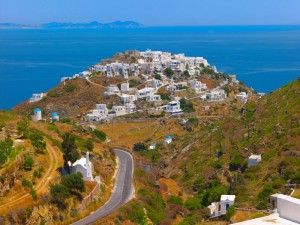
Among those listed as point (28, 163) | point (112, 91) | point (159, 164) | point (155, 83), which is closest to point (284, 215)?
point (28, 163)

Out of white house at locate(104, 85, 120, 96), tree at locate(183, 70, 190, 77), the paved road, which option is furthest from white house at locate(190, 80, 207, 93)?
the paved road

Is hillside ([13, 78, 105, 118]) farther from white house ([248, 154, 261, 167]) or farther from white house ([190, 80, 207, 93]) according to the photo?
white house ([248, 154, 261, 167])

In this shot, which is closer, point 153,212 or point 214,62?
point 153,212

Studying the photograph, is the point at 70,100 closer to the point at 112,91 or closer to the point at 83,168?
the point at 112,91

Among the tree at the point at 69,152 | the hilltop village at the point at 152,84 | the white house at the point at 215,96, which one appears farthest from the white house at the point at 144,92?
the tree at the point at 69,152

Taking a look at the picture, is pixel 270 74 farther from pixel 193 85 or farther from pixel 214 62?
pixel 193 85

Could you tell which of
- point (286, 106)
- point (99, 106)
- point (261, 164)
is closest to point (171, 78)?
point (99, 106)
